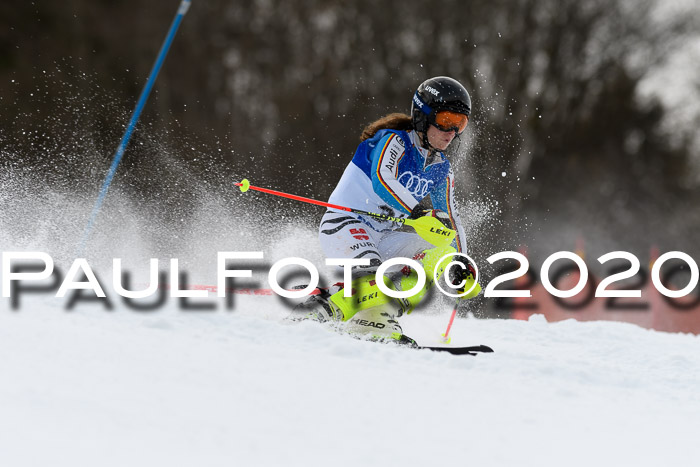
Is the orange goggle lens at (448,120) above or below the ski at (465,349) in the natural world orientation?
above

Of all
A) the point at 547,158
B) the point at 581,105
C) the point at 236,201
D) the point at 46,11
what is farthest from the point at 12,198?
the point at 581,105

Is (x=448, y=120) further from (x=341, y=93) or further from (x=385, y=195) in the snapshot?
(x=341, y=93)

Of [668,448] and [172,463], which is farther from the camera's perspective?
[668,448]

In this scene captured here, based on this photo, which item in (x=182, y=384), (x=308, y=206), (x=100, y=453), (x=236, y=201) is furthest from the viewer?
(x=308, y=206)

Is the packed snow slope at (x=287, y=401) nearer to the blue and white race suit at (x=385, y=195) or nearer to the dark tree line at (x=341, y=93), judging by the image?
the blue and white race suit at (x=385, y=195)

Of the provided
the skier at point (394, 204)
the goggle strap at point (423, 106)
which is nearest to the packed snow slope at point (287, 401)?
the skier at point (394, 204)

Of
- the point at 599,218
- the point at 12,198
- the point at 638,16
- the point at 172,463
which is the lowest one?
the point at 172,463

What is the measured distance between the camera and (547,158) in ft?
64.1

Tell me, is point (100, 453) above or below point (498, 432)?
below

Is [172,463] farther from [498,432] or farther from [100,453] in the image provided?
[498,432]

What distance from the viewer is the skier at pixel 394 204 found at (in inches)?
188

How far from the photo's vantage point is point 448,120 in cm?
489

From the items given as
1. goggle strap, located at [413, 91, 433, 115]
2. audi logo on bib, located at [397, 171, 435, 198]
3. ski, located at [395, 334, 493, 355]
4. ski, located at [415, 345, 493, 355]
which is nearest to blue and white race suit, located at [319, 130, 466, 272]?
audi logo on bib, located at [397, 171, 435, 198]

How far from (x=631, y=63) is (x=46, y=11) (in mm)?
14125
